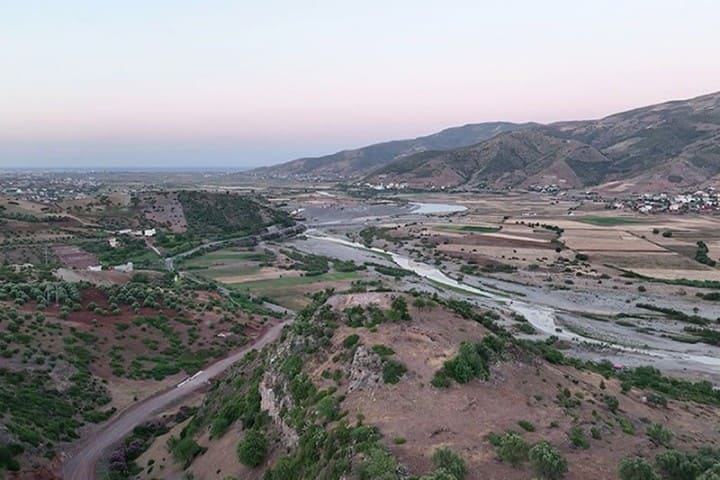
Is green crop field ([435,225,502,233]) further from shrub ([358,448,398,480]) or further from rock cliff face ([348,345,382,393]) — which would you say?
shrub ([358,448,398,480])

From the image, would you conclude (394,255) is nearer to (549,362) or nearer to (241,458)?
(549,362)

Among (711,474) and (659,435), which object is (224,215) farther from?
(711,474)

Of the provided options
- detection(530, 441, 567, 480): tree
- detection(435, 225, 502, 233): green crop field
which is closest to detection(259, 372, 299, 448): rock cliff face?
detection(530, 441, 567, 480): tree

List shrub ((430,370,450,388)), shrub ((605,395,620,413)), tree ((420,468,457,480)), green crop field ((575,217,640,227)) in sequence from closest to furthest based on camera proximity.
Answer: tree ((420,468,457,480)), shrub ((430,370,450,388)), shrub ((605,395,620,413)), green crop field ((575,217,640,227))

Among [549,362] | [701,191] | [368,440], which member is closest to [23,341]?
[368,440]

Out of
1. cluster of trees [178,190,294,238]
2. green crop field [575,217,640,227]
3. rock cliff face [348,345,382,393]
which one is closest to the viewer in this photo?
rock cliff face [348,345,382,393]

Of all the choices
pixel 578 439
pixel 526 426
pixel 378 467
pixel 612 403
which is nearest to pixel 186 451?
pixel 378 467
